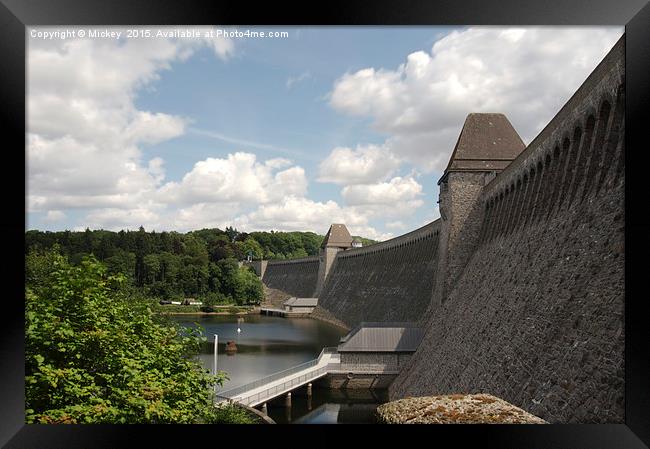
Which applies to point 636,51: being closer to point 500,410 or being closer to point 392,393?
point 500,410

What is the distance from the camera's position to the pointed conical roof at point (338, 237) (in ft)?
226

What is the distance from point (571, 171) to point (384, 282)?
33698mm

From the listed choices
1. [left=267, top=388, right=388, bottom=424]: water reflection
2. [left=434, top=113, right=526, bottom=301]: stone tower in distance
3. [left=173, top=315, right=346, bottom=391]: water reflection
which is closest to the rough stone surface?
[left=173, top=315, right=346, bottom=391]: water reflection

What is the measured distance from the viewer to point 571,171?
13828mm

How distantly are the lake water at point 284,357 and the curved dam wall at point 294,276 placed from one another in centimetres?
1435

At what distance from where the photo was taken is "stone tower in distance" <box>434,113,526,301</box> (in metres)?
23.2

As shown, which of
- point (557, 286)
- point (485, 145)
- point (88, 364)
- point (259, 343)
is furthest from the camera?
point (259, 343)

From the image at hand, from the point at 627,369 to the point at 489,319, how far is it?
27.5 ft

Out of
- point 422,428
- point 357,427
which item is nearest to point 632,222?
point 422,428

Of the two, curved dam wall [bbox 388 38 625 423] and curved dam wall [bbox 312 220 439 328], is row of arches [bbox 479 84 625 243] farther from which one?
curved dam wall [bbox 312 220 439 328]

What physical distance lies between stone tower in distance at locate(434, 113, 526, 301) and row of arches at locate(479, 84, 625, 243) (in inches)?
129
